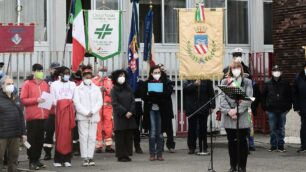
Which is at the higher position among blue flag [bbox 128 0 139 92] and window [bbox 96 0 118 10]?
Answer: window [bbox 96 0 118 10]

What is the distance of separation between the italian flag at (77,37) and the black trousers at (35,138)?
2735 millimetres

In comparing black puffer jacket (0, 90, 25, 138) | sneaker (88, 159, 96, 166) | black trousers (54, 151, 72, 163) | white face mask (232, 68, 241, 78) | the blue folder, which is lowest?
sneaker (88, 159, 96, 166)

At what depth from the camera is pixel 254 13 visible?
889 inches

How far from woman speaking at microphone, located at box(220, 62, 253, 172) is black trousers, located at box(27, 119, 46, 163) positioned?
376 cm

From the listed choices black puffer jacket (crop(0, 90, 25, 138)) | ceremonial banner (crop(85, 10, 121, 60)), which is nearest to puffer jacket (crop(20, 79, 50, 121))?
black puffer jacket (crop(0, 90, 25, 138))

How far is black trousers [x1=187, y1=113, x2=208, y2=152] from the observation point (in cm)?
1502

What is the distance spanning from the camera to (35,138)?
13.0 m

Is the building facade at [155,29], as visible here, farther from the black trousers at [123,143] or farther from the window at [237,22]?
the black trousers at [123,143]

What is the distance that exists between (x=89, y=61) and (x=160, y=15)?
3536mm

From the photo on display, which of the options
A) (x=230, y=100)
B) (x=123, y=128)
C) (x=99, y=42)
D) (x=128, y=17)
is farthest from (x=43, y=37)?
(x=230, y=100)

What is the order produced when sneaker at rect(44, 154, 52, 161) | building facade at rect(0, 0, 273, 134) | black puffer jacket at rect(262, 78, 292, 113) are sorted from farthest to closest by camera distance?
1. building facade at rect(0, 0, 273, 134)
2. black puffer jacket at rect(262, 78, 292, 113)
3. sneaker at rect(44, 154, 52, 161)

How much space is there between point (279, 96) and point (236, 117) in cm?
475

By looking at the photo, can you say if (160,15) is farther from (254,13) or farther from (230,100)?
(230,100)

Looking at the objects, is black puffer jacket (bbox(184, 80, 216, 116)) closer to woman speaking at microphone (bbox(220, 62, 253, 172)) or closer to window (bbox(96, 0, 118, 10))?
woman speaking at microphone (bbox(220, 62, 253, 172))
